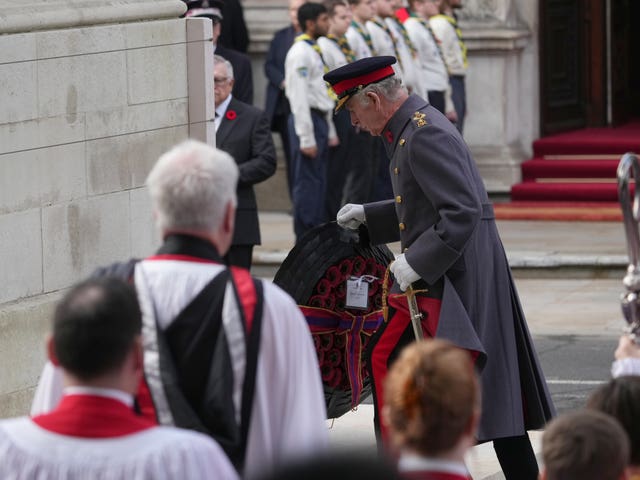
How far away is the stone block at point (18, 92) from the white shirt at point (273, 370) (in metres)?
3.41

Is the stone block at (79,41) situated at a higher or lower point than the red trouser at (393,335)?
higher

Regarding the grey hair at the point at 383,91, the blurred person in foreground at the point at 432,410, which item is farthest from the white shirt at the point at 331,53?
the blurred person in foreground at the point at 432,410

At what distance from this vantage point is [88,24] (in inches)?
300

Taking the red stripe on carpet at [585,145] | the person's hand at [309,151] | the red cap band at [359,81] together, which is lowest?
the red stripe on carpet at [585,145]

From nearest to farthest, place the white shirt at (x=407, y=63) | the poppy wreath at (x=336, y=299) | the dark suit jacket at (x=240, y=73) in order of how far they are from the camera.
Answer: the poppy wreath at (x=336, y=299) < the dark suit jacket at (x=240, y=73) < the white shirt at (x=407, y=63)

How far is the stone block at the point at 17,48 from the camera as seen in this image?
280 inches

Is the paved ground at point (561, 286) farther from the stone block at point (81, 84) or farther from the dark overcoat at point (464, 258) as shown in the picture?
the stone block at point (81, 84)

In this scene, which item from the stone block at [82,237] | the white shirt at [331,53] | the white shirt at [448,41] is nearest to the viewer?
the stone block at [82,237]

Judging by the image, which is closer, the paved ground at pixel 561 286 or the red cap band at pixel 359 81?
the red cap band at pixel 359 81

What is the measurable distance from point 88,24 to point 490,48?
28.1ft

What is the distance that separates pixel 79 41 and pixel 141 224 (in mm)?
944

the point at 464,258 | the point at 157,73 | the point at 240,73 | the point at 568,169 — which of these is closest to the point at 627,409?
the point at 464,258

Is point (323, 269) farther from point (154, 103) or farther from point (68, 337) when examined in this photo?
point (68, 337)

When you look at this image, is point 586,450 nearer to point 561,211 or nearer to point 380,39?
point 380,39
